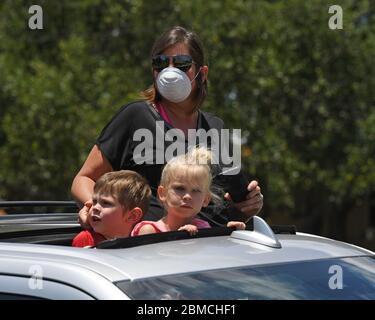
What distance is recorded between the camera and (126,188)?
9.75 feet

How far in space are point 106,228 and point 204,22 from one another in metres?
8.29

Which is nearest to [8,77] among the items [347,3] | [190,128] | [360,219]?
[347,3]

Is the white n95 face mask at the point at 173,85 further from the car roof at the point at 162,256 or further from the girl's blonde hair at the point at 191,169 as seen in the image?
the car roof at the point at 162,256

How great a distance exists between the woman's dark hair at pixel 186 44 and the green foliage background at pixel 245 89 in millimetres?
7006

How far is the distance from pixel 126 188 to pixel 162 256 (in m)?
0.56

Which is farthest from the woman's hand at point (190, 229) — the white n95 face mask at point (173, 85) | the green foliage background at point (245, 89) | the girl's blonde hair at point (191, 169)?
the green foliage background at point (245, 89)

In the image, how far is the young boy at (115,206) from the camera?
296 centimetres

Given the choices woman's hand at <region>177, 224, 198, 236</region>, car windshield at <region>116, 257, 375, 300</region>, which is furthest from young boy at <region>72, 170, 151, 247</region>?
car windshield at <region>116, 257, 375, 300</region>

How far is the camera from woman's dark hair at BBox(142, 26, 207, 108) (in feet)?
11.5

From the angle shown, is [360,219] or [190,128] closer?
[190,128]

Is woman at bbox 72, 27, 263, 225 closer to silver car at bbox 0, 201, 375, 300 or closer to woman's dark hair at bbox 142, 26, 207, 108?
woman's dark hair at bbox 142, 26, 207, 108
